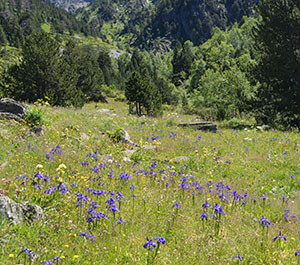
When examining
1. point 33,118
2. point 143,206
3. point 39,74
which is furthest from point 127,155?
point 39,74

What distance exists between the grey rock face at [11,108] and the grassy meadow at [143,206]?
0.87m

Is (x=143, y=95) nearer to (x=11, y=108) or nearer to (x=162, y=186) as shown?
(x=11, y=108)

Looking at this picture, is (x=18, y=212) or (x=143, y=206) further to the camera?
(x=143, y=206)

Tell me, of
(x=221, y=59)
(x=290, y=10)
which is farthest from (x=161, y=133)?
(x=221, y=59)

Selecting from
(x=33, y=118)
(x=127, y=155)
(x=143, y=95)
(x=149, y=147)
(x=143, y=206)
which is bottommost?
(x=143, y=95)

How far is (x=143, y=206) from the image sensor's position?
4.88 m

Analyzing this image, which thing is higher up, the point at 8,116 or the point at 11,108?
the point at 11,108

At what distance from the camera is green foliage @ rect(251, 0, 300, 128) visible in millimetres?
17281

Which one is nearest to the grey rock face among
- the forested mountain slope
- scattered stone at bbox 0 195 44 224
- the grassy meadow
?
the grassy meadow

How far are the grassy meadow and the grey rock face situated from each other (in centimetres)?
87

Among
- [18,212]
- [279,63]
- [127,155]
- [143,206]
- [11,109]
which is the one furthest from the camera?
[279,63]

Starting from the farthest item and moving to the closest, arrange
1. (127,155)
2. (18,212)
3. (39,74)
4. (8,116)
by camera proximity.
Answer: (39,74) → (8,116) → (127,155) → (18,212)

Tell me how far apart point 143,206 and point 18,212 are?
2.22 metres

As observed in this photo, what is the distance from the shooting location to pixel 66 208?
4.36 m
